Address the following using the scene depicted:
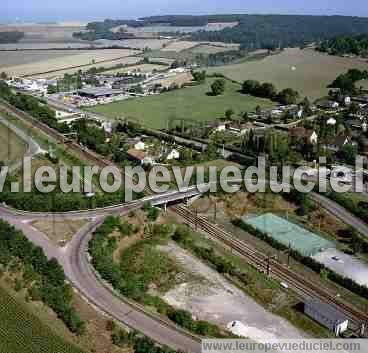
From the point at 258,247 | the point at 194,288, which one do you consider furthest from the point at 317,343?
the point at 258,247

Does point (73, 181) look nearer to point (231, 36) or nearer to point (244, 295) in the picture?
point (244, 295)

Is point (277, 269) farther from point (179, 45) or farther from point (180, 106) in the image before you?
point (179, 45)

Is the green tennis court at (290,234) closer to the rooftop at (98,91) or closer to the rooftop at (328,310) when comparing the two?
the rooftop at (328,310)

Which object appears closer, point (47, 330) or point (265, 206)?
point (47, 330)

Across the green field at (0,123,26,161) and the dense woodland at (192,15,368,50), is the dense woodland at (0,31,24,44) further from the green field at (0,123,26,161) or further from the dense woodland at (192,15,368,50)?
the green field at (0,123,26,161)

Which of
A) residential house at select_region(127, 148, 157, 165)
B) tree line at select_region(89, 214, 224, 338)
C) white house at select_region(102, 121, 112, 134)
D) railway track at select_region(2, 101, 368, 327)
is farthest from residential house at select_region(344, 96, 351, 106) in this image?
tree line at select_region(89, 214, 224, 338)

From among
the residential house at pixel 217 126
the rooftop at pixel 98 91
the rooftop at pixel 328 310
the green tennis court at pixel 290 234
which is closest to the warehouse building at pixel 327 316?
the rooftop at pixel 328 310
